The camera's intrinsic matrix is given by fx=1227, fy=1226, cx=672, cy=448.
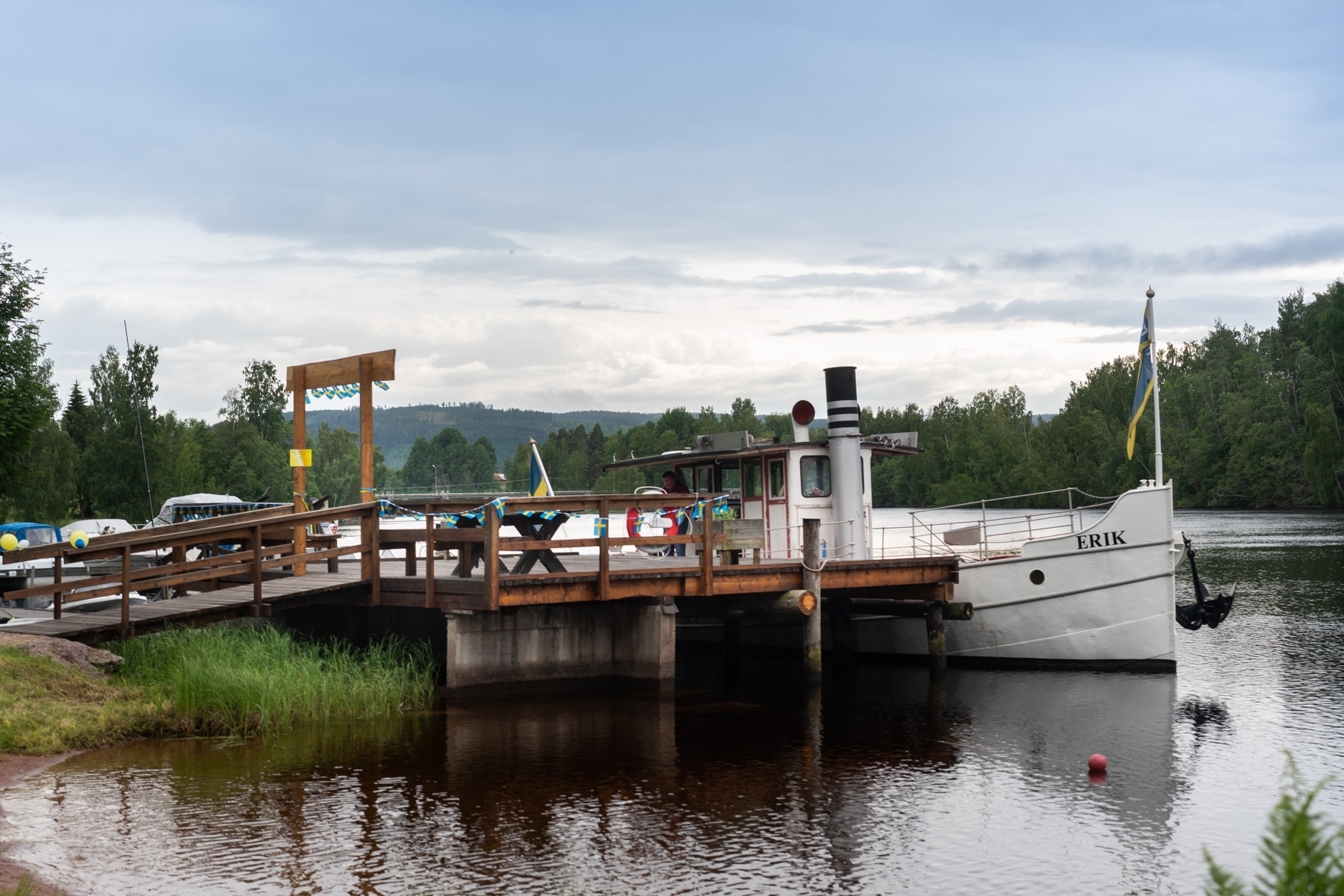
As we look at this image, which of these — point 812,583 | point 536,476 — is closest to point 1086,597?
point 812,583

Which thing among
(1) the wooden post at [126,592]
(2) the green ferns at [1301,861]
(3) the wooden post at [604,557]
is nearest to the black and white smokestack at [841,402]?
(3) the wooden post at [604,557]

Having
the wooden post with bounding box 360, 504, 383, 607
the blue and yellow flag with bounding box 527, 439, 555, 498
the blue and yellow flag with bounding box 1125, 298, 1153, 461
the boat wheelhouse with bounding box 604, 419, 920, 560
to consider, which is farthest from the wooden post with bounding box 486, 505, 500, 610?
the blue and yellow flag with bounding box 1125, 298, 1153, 461

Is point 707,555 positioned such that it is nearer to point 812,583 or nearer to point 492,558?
point 812,583

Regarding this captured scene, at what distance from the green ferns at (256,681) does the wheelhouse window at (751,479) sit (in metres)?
6.86

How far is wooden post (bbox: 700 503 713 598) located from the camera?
16531 millimetres

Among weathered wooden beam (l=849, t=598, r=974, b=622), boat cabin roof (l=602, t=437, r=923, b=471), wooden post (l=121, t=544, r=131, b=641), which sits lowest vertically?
weathered wooden beam (l=849, t=598, r=974, b=622)

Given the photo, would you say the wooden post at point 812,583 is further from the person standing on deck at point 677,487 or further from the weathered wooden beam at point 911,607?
the person standing on deck at point 677,487

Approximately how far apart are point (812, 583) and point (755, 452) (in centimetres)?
345

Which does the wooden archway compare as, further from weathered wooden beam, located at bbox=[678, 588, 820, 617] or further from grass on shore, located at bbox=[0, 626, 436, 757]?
weathered wooden beam, located at bbox=[678, 588, 820, 617]

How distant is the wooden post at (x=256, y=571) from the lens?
49.3 ft

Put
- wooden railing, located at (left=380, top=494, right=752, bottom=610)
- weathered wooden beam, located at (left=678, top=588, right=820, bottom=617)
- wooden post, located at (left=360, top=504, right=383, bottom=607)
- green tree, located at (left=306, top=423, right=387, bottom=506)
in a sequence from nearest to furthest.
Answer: wooden railing, located at (left=380, top=494, right=752, bottom=610) → wooden post, located at (left=360, top=504, right=383, bottom=607) → weathered wooden beam, located at (left=678, top=588, right=820, bottom=617) → green tree, located at (left=306, top=423, right=387, bottom=506)

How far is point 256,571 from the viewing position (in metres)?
15.1

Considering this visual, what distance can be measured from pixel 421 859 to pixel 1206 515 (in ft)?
247

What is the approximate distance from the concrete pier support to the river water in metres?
0.39
